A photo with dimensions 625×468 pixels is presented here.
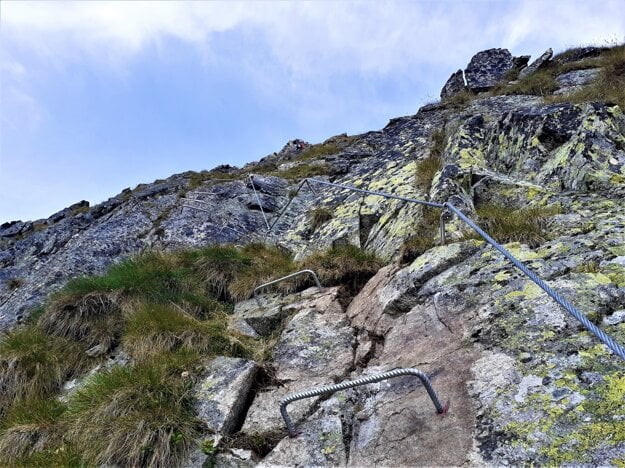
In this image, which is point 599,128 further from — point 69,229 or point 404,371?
point 69,229

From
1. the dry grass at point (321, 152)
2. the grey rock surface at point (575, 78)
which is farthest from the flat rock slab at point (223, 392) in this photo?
the dry grass at point (321, 152)

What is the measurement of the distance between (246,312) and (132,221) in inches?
274

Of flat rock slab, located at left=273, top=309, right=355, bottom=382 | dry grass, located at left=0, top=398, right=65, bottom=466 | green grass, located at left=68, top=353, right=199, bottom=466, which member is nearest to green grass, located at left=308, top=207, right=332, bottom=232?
flat rock slab, located at left=273, top=309, right=355, bottom=382

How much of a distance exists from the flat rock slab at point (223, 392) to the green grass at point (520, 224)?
10.4 ft

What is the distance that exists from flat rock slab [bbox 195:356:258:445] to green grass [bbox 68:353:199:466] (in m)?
0.13

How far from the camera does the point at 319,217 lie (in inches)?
384

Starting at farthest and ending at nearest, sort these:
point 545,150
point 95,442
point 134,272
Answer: point 134,272 → point 545,150 → point 95,442

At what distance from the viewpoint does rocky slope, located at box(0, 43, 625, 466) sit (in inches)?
117

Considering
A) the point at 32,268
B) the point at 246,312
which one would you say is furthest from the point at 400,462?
the point at 32,268

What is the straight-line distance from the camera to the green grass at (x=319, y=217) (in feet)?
31.4

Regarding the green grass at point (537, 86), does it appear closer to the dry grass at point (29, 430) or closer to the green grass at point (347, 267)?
the green grass at point (347, 267)

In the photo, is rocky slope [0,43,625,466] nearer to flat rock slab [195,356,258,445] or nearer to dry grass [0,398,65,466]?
flat rock slab [195,356,258,445]

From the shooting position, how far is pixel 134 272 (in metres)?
7.73

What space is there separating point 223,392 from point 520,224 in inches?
148
